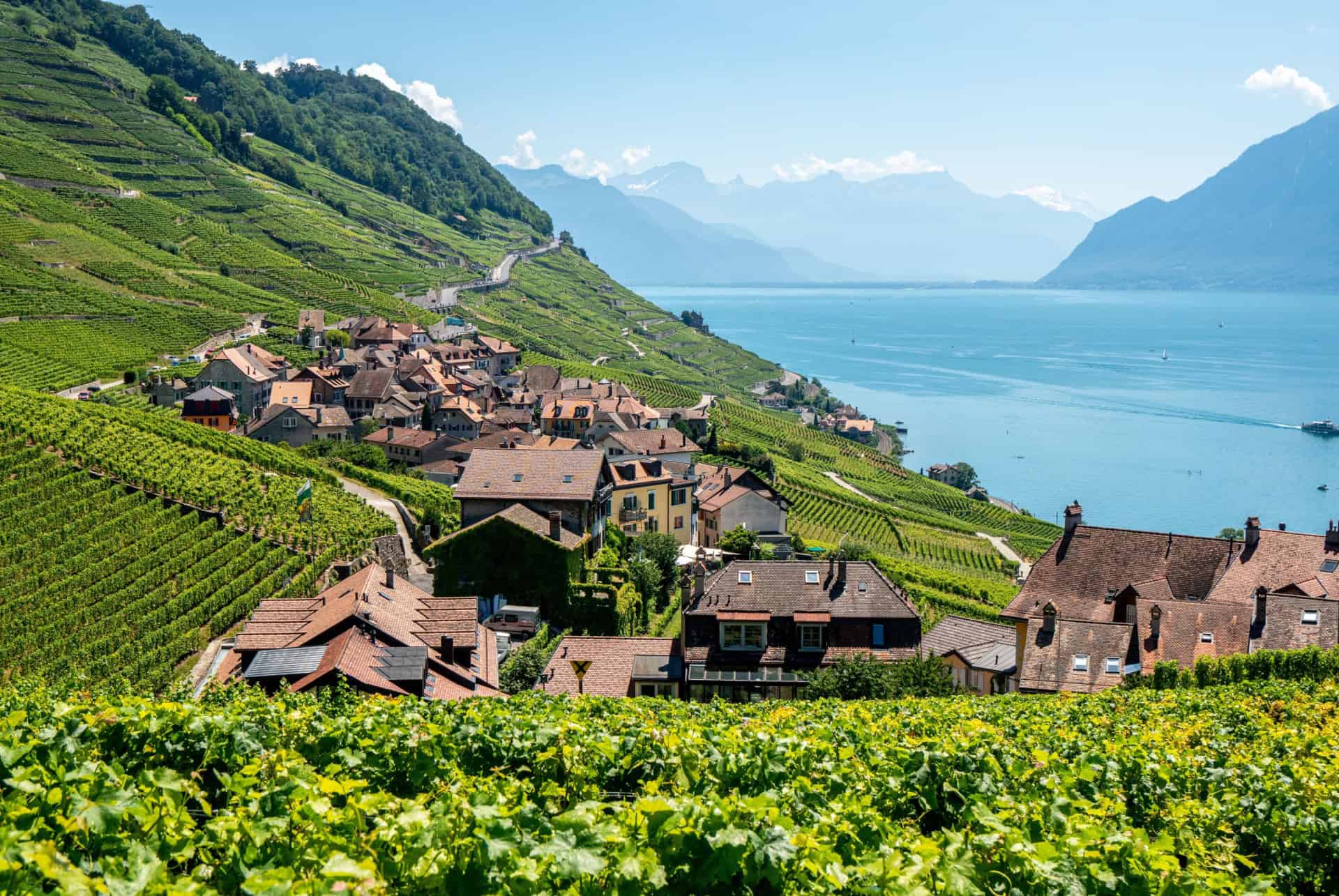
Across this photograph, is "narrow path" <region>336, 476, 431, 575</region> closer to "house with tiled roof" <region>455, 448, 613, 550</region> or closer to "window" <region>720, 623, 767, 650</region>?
"house with tiled roof" <region>455, 448, 613, 550</region>

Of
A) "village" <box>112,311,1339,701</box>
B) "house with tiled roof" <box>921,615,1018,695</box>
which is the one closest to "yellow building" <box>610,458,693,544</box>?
"village" <box>112,311,1339,701</box>

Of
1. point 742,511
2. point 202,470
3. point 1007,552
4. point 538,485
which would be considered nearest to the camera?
point 538,485

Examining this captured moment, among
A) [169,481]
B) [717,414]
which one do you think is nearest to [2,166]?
[717,414]

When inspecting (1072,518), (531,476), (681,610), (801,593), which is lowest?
(681,610)

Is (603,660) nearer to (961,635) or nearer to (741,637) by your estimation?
(741,637)

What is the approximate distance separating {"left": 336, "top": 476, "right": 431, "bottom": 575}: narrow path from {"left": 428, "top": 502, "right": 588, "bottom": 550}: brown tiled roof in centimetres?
Answer: 447

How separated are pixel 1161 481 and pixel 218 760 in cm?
13419

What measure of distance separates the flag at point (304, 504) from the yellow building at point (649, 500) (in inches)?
650

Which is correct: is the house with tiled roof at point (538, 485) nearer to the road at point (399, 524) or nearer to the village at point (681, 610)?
the village at point (681, 610)

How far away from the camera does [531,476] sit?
4884cm

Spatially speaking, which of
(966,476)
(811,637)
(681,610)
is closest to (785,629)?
(811,637)

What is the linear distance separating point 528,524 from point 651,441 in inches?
1586

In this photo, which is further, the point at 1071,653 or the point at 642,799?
the point at 1071,653

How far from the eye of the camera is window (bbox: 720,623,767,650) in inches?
1393
